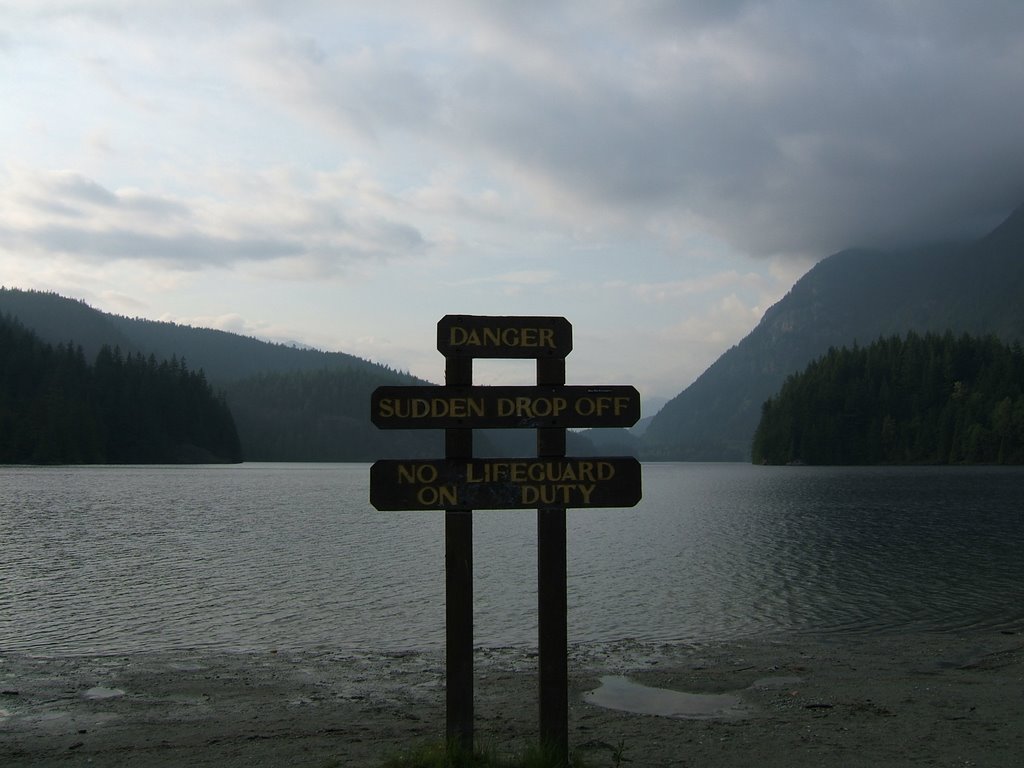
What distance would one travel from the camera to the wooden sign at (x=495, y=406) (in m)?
11.7

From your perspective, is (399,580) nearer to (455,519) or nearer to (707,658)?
(707,658)

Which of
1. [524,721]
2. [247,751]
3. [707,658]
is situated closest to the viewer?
[247,751]

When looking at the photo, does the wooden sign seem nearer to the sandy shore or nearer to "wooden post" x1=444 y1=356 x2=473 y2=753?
"wooden post" x1=444 y1=356 x2=473 y2=753

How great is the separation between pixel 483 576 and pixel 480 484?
30.4 meters

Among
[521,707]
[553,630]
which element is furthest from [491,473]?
[521,707]

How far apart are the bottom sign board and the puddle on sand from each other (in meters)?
6.78

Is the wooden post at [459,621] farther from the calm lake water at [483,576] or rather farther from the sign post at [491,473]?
the calm lake water at [483,576]

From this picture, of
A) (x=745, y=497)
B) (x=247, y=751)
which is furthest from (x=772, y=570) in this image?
(x=745, y=497)

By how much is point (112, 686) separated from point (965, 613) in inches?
1085

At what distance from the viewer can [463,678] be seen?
11.7 meters

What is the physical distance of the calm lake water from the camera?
28.6m

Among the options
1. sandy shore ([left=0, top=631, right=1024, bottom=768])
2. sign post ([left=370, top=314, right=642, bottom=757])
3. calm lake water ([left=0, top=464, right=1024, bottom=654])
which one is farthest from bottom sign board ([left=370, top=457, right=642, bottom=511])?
calm lake water ([left=0, top=464, right=1024, bottom=654])

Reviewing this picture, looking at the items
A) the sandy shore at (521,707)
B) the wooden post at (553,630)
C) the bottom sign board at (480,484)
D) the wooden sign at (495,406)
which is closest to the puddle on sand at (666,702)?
the sandy shore at (521,707)

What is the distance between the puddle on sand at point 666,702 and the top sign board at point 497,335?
843cm
